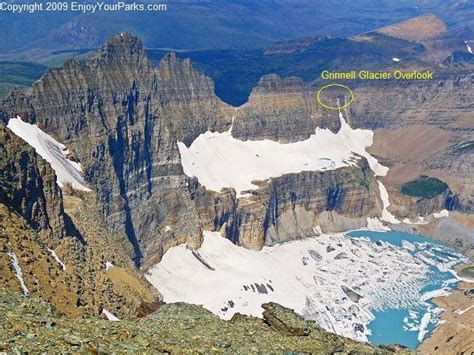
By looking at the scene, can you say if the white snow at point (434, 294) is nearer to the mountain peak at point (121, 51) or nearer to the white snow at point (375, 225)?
the white snow at point (375, 225)

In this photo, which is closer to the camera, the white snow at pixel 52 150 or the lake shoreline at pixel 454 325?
the white snow at pixel 52 150

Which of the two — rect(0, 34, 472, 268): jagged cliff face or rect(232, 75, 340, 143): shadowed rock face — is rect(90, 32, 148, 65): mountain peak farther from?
rect(232, 75, 340, 143): shadowed rock face

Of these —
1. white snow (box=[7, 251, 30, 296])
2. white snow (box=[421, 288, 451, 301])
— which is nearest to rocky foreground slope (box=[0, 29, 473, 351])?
white snow (box=[7, 251, 30, 296])

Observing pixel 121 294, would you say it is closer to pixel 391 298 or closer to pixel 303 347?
pixel 303 347

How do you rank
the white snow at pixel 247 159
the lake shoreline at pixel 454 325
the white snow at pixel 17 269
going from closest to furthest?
the white snow at pixel 17 269, the lake shoreline at pixel 454 325, the white snow at pixel 247 159

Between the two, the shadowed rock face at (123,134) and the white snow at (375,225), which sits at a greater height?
the shadowed rock face at (123,134)

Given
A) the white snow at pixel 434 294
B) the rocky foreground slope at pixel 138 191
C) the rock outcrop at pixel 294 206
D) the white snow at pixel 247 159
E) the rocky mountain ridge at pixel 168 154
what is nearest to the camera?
the rocky foreground slope at pixel 138 191

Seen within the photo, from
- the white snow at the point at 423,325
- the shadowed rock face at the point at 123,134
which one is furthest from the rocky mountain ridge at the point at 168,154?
the white snow at the point at 423,325
